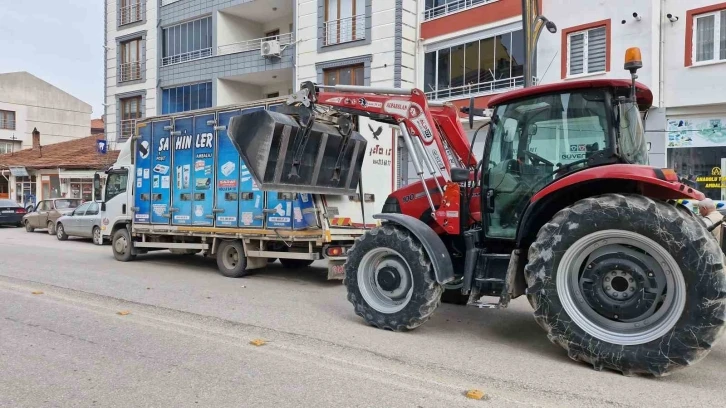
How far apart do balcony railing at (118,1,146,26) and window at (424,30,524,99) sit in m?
17.1

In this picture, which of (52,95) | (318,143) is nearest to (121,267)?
(318,143)

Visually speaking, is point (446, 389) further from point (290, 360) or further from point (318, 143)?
point (318, 143)

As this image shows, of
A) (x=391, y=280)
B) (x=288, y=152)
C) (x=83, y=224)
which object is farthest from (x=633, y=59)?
(x=83, y=224)

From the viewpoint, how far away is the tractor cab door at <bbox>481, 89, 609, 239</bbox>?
17.0 feet

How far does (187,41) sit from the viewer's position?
27.6 m

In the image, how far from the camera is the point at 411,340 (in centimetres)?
579

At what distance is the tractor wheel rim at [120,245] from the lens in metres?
12.7

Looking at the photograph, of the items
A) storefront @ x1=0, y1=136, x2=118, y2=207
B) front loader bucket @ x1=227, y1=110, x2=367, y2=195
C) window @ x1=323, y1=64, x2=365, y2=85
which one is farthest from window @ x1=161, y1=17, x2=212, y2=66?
front loader bucket @ x1=227, y1=110, x2=367, y2=195

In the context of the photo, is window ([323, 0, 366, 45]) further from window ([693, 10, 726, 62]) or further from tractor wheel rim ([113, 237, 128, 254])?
tractor wheel rim ([113, 237, 128, 254])

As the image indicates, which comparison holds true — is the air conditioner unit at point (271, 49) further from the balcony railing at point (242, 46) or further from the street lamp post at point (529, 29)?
the street lamp post at point (529, 29)

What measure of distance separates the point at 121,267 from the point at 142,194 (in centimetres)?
159

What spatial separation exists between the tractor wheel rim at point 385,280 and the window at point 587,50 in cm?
1249

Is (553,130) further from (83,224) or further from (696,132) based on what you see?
(83,224)

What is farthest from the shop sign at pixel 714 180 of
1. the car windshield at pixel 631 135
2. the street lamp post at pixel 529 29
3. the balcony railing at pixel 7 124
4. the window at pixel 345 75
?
the balcony railing at pixel 7 124
